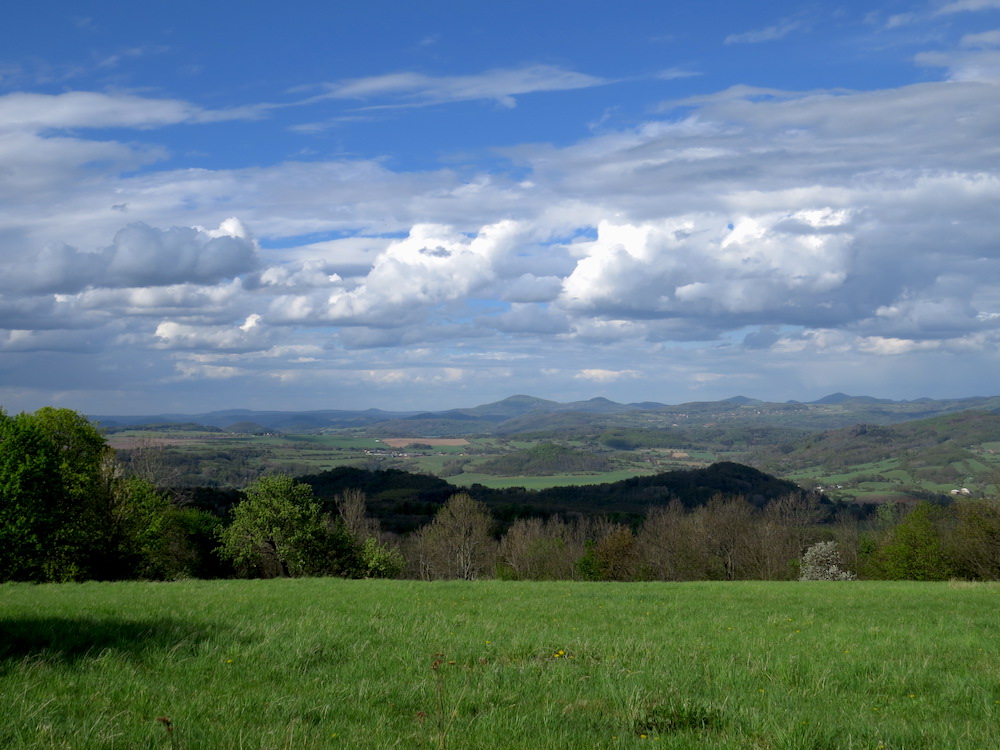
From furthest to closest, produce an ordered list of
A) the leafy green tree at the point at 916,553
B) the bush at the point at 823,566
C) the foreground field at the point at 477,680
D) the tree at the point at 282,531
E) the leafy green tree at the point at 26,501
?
the bush at the point at 823,566, the leafy green tree at the point at 916,553, the tree at the point at 282,531, the leafy green tree at the point at 26,501, the foreground field at the point at 477,680

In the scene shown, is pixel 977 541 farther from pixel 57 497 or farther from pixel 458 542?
pixel 57 497

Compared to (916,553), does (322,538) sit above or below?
above

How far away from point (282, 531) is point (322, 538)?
2.91 metres

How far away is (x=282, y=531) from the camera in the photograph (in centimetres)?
4188

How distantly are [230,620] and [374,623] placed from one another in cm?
256

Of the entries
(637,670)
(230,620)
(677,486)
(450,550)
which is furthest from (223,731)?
(677,486)

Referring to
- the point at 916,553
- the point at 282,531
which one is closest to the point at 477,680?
the point at 282,531

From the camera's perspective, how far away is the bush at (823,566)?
52.2m

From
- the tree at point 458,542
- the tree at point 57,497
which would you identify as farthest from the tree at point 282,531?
the tree at point 458,542

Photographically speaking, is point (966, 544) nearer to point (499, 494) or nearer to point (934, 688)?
point (934, 688)

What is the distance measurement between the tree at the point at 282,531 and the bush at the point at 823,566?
35.2 m

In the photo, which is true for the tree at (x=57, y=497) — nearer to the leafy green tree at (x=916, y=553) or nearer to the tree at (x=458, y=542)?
the tree at (x=458, y=542)

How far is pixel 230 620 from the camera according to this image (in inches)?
488

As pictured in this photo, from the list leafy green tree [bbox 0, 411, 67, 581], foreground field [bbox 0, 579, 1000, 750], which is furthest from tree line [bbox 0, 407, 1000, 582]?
foreground field [bbox 0, 579, 1000, 750]
